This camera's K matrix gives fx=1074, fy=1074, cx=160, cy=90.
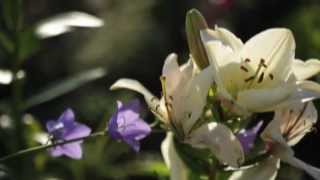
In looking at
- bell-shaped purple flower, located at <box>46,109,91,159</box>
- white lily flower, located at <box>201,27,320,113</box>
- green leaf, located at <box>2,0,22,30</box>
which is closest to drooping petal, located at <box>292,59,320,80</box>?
white lily flower, located at <box>201,27,320,113</box>

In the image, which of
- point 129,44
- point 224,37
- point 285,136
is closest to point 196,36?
point 224,37

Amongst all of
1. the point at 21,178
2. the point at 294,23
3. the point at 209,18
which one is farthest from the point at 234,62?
the point at 209,18

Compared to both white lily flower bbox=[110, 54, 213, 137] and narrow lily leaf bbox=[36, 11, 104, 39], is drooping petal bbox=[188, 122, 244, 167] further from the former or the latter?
narrow lily leaf bbox=[36, 11, 104, 39]

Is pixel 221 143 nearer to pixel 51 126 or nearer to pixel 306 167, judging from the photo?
pixel 306 167

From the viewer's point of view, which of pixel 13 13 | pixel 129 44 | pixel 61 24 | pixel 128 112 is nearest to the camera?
pixel 128 112

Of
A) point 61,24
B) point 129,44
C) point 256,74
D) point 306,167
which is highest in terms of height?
point 129,44

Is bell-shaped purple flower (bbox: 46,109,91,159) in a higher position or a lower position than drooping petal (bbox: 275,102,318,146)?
higher

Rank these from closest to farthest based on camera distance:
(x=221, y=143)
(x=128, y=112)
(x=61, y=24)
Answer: (x=221, y=143) < (x=128, y=112) < (x=61, y=24)
